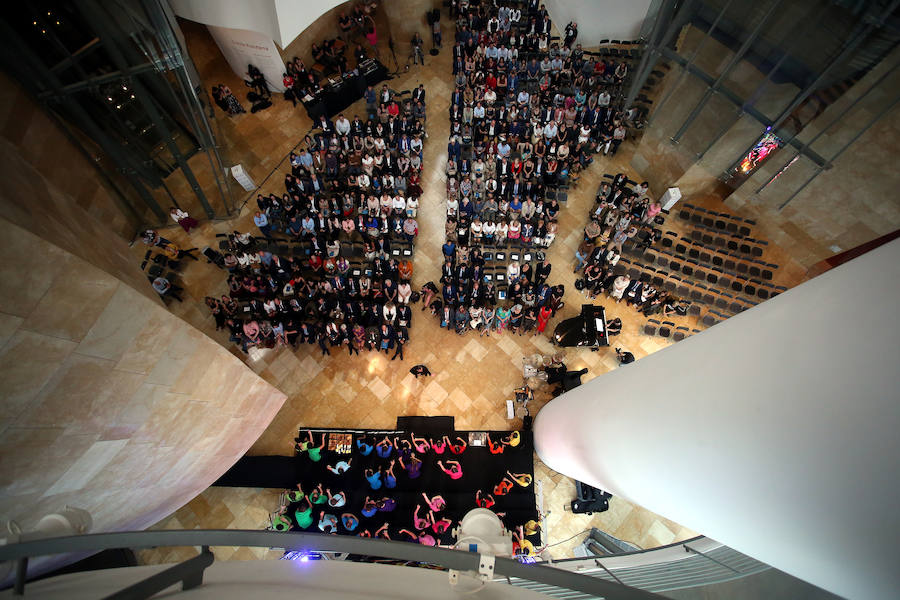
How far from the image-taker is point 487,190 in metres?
14.8

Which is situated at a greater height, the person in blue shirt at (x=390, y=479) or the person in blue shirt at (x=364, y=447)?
the person in blue shirt at (x=364, y=447)

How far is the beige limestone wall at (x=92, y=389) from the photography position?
436 cm

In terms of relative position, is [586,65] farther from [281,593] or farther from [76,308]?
[281,593]

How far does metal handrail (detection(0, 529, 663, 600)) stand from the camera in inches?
94.3

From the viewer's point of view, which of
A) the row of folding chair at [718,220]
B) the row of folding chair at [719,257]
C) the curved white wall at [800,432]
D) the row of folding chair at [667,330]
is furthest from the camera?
the row of folding chair at [718,220]

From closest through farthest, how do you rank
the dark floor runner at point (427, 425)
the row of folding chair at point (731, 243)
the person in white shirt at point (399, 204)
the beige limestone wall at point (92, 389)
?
the beige limestone wall at point (92, 389)
the dark floor runner at point (427, 425)
the person in white shirt at point (399, 204)
the row of folding chair at point (731, 243)

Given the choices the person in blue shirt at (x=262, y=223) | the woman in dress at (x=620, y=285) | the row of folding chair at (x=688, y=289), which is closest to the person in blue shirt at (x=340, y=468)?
the person in blue shirt at (x=262, y=223)

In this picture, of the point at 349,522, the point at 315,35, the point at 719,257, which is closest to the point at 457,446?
the point at 349,522

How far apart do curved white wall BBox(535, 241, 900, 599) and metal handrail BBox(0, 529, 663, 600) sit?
83 cm

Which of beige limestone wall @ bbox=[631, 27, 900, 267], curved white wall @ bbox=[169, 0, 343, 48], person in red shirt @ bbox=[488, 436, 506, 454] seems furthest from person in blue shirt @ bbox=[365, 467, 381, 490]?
curved white wall @ bbox=[169, 0, 343, 48]

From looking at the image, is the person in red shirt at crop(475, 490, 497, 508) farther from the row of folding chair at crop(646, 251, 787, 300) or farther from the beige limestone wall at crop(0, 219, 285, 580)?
the row of folding chair at crop(646, 251, 787, 300)

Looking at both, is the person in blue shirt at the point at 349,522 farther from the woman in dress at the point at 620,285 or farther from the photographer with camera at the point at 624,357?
the woman in dress at the point at 620,285

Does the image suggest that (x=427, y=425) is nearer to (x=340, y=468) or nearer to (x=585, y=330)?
(x=340, y=468)

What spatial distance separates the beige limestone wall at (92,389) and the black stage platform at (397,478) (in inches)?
137
